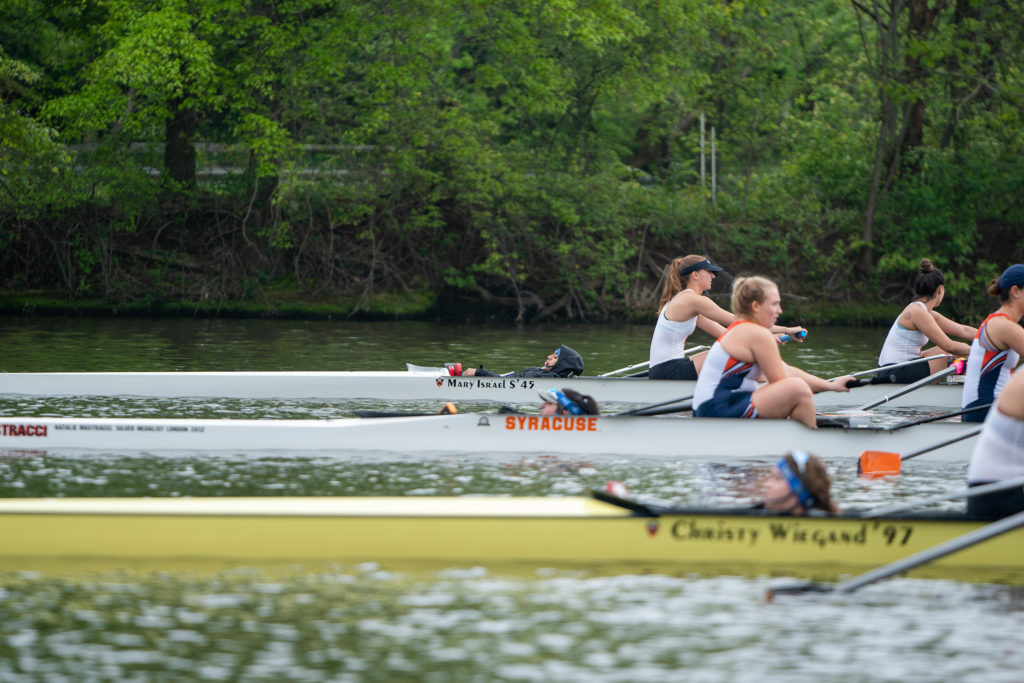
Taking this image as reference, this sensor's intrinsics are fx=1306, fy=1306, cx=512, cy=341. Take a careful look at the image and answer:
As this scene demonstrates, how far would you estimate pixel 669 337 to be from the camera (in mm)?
11617

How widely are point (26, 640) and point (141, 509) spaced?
0.94 metres

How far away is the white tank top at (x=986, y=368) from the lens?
875 cm

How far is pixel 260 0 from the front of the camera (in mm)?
24016

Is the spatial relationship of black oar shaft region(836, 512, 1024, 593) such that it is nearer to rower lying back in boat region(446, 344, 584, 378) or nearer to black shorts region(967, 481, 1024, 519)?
black shorts region(967, 481, 1024, 519)

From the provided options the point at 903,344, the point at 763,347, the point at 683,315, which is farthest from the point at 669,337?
the point at 763,347

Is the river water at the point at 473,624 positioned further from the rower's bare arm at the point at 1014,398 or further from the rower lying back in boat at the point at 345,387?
the rower lying back in boat at the point at 345,387

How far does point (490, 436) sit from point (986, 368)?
11.4 feet

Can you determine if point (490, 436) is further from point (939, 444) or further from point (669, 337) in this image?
point (939, 444)

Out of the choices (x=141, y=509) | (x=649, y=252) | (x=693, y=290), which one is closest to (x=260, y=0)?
(x=649, y=252)

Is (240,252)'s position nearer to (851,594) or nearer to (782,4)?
(782,4)

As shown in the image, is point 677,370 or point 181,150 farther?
point 181,150

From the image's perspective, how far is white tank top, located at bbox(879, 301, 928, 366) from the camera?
1192 cm

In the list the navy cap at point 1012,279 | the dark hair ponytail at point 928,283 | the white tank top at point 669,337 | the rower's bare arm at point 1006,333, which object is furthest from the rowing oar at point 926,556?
the dark hair ponytail at point 928,283

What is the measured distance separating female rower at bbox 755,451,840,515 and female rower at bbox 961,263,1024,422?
8.28 ft
